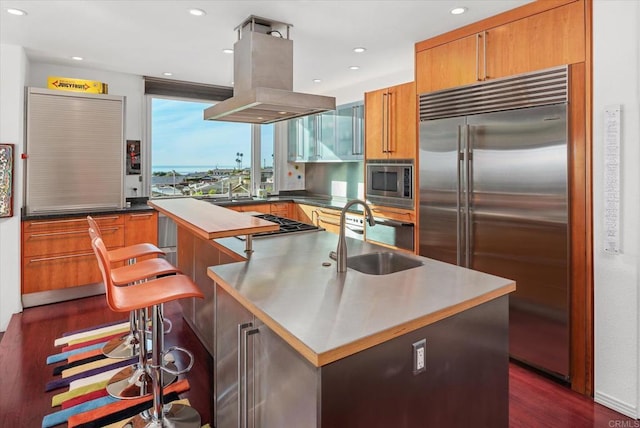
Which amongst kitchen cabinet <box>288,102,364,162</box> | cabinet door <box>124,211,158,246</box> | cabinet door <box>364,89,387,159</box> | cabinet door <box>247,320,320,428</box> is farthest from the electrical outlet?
cabinet door <box>124,211,158,246</box>

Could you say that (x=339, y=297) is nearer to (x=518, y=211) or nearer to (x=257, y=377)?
(x=257, y=377)

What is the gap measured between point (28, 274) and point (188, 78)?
2.93m

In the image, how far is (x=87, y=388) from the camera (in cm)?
248

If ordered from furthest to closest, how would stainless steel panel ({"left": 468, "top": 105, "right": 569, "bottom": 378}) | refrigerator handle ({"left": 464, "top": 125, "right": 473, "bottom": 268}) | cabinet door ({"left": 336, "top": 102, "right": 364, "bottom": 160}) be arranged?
1. cabinet door ({"left": 336, "top": 102, "right": 364, "bottom": 160})
2. refrigerator handle ({"left": 464, "top": 125, "right": 473, "bottom": 268})
3. stainless steel panel ({"left": 468, "top": 105, "right": 569, "bottom": 378})

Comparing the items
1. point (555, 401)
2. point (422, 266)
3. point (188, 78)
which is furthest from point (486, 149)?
point (188, 78)

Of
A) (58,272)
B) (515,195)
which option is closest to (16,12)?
(58,272)

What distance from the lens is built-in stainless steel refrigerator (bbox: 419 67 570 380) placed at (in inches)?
99.6

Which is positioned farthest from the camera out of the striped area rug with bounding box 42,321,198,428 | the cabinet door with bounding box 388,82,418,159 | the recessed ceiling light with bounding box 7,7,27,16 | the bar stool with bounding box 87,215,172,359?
the cabinet door with bounding box 388,82,418,159

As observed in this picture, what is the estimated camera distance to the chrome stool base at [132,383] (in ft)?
7.86

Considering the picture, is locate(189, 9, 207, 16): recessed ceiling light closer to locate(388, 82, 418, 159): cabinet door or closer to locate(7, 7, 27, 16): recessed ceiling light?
locate(7, 7, 27, 16): recessed ceiling light

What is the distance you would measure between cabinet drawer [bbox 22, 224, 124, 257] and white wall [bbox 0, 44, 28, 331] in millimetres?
109

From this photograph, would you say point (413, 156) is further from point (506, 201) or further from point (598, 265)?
point (598, 265)

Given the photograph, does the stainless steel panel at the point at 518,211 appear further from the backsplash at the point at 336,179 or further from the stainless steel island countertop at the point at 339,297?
the backsplash at the point at 336,179

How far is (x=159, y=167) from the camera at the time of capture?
205 inches
